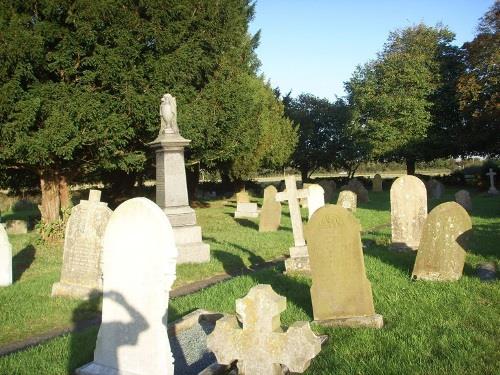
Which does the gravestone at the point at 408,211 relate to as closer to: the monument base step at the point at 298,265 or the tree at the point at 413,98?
the monument base step at the point at 298,265

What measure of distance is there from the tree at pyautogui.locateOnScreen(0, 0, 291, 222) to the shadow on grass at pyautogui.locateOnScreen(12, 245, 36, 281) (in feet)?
7.20

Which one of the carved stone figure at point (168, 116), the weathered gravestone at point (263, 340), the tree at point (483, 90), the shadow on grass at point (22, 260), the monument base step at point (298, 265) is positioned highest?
the tree at point (483, 90)

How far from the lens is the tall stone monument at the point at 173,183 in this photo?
1202 centimetres

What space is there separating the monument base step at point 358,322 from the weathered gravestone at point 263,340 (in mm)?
1958

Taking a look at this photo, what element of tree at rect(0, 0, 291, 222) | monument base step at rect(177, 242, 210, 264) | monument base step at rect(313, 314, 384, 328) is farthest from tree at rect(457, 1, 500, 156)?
monument base step at rect(313, 314, 384, 328)

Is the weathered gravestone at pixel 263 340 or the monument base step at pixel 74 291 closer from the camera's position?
the weathered gravestone at pixel 263 340

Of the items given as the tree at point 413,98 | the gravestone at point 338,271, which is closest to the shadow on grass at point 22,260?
the gravestone at point 338,271

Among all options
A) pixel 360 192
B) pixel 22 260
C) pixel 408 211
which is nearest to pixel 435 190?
pixel 360 192

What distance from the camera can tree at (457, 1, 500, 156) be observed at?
88.2 ft

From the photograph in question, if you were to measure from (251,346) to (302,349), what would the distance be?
459 mm

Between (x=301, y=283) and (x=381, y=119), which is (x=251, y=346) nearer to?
(x=301, y=283)

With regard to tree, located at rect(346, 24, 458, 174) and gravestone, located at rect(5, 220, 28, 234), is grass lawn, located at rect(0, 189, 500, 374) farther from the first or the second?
tree, located at rect(346, 24, 458, 174)

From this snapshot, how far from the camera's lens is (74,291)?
855 centimetres

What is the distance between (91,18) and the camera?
1438 centimetres
